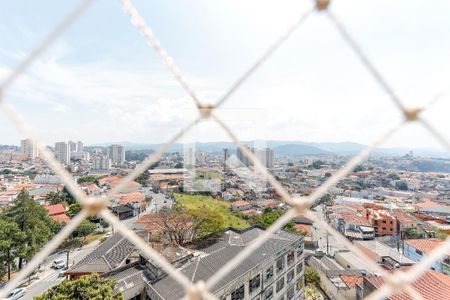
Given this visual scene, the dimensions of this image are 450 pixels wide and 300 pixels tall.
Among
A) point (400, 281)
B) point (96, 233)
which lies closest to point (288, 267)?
point (400, 281)

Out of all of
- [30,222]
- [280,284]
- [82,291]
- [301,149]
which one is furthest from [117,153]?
[301,149]

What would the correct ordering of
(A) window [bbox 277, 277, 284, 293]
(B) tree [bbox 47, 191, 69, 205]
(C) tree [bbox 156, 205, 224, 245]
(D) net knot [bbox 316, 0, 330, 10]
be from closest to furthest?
(D) net knot [bbox 316, 0, 330, 10] → (A) window [bbox 277, 277, 284, 293] → (C) tree [bbox 156, 205, 224, 245] → (B) tree [bbox 47, 191, 69, 205]

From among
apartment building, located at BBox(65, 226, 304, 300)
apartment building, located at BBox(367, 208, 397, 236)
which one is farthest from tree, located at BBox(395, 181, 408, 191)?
apartment building, located at BBox(65, 226, 304, 300)

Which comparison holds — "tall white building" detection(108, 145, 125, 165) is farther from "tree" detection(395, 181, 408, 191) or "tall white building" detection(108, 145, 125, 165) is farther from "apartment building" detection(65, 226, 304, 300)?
"tree" detection(395, 181, 408, 191)

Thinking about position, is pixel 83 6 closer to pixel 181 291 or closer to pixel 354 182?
pixel 181 291

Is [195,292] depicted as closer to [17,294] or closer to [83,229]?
[17,294]
